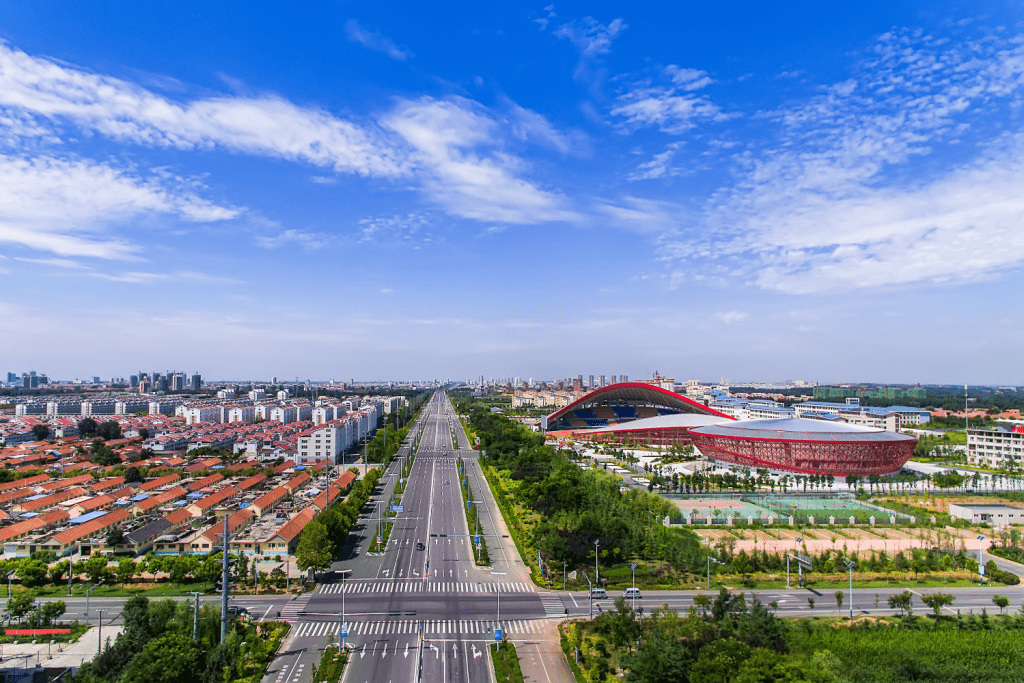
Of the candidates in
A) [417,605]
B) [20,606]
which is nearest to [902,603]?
[417,605]

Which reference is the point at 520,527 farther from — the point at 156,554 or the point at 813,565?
the point at 156,554

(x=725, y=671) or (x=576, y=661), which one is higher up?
(x=725, y=671)

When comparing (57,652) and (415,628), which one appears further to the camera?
(415,628)

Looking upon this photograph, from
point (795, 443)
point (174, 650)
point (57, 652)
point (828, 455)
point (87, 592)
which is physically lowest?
point (57, 652)

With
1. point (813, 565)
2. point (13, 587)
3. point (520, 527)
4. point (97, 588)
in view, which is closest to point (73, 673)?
point (97, 588)

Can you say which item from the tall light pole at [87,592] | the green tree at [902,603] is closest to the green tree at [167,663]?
the tall light pole at [87,592]

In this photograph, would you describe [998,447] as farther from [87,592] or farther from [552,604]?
[87,592]
